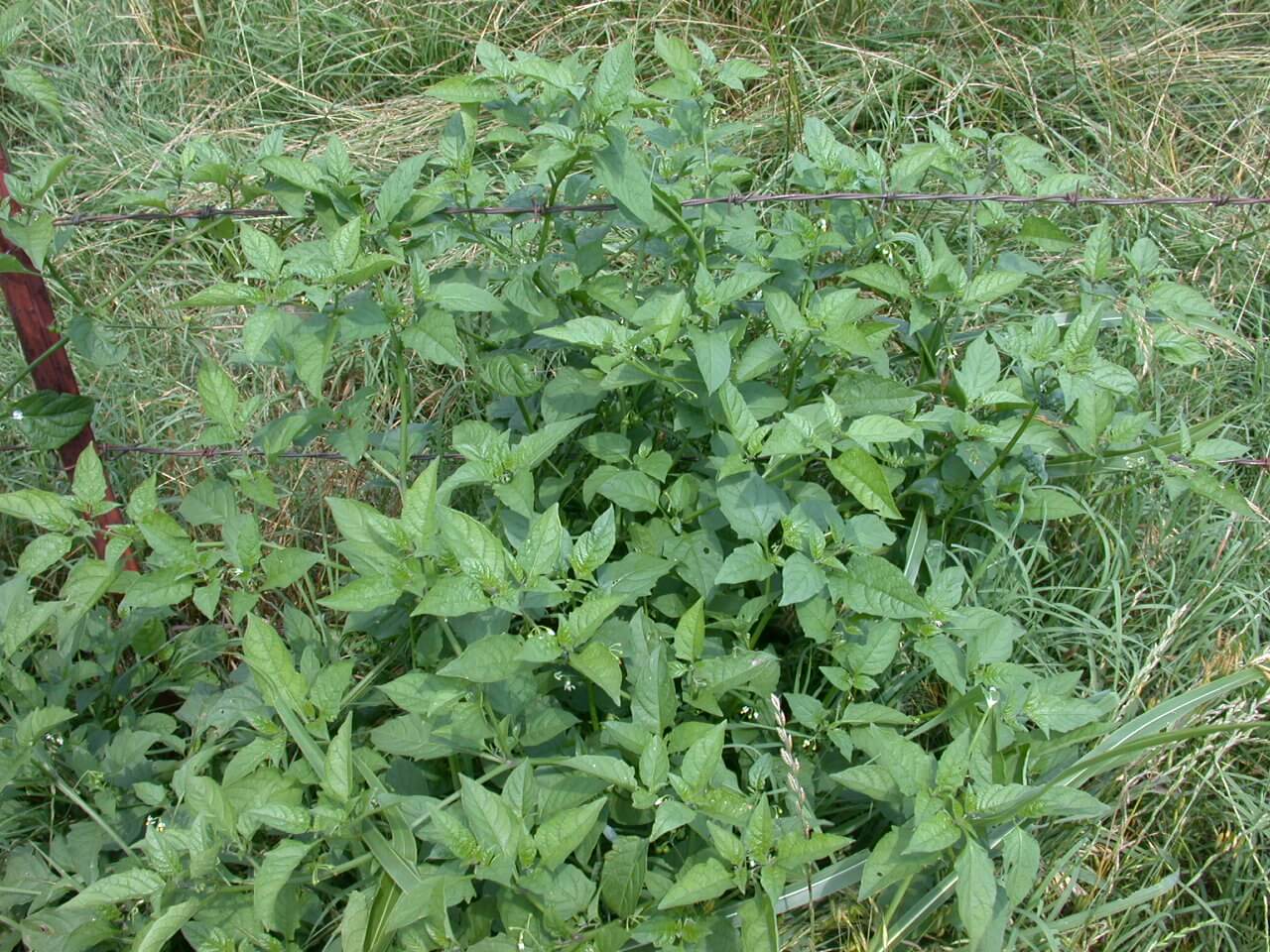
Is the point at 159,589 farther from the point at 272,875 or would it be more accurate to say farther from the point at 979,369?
the point at 979,369

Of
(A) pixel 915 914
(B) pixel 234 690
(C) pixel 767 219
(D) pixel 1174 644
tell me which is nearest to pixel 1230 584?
(D) pixel 1174 644

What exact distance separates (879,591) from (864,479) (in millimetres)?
201

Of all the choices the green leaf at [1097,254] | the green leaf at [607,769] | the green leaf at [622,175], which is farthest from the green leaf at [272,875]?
the green leaf at [1097,254]

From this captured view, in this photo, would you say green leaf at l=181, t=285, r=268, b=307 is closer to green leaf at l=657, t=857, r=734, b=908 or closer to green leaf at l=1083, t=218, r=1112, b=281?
green leaf at l=657, t=857, r=734, b=908

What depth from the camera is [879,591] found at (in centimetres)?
184

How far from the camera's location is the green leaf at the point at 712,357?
72.6 inches

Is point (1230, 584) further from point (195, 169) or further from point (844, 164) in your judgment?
point (195, 169)

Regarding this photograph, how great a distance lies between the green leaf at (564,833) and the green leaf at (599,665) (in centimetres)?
16

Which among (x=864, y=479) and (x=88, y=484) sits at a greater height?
(x=88, y=484)

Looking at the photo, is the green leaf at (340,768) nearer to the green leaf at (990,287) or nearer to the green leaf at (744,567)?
the green leaf at (744,567)

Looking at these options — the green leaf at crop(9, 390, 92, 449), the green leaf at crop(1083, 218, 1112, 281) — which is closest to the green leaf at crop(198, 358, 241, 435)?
the green leaf at crop(9, 390, 92, 449)

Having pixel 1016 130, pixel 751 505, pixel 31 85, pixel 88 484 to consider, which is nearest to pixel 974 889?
pixel 751 505

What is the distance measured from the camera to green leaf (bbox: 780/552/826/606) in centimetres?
177

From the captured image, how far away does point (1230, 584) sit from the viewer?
2.21 metres
